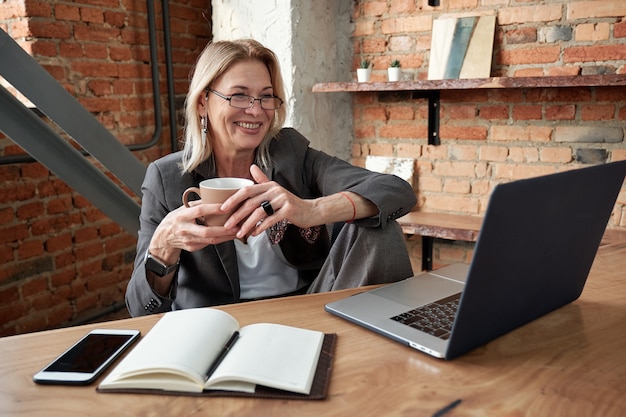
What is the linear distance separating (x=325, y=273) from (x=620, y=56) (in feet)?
5.52

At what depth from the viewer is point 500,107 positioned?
2.53 meters

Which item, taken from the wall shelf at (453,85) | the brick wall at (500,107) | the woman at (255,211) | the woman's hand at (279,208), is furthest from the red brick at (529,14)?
the woman's hand at (279,208)

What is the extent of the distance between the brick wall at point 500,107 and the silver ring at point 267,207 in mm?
1663

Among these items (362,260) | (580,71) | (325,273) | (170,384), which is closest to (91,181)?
(325,273)

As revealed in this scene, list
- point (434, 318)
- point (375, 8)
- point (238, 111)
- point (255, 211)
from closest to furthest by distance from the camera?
1. point (434, 318)
2. point (255, 211)
3. point (238, 111)
4. point (375, 8)

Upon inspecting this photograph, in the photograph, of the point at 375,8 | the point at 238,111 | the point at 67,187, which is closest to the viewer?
the point at 238,111

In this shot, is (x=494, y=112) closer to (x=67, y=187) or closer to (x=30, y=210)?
(x=67, y=187)

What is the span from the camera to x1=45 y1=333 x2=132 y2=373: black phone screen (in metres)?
0.76

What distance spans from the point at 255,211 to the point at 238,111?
22.5 inches

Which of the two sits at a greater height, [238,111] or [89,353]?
[238,111]

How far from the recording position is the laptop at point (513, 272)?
69cm

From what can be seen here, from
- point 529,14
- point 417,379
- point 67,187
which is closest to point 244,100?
point 417,379

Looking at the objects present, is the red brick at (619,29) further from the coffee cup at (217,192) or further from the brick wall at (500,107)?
the coffee cup at (217,192)

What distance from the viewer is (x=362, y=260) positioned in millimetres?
1310
